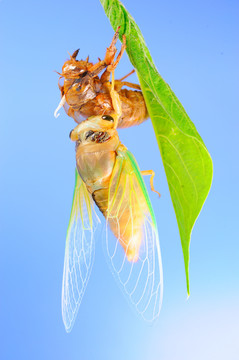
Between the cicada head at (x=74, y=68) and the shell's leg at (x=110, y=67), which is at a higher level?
the cicada head at (x=74, y=68)

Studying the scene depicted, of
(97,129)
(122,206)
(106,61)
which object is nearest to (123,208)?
(122,206)

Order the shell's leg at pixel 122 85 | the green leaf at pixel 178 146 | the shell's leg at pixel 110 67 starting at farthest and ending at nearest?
the shell's leg at pixel 122 85 → the shell's leg at pixel 110 67 → the green leaf at pixel 178 146

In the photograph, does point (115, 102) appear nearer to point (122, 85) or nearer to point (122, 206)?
point (122, 85)

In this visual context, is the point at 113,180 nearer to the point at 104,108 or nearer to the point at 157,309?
the point at 104,108

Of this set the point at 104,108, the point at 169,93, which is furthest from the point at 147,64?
the point at 104,108

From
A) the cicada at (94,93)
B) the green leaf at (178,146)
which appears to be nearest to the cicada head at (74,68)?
the cicada at (94,93)

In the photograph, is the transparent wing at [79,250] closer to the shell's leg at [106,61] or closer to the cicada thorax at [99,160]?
the cicada thorax at [99,160]
